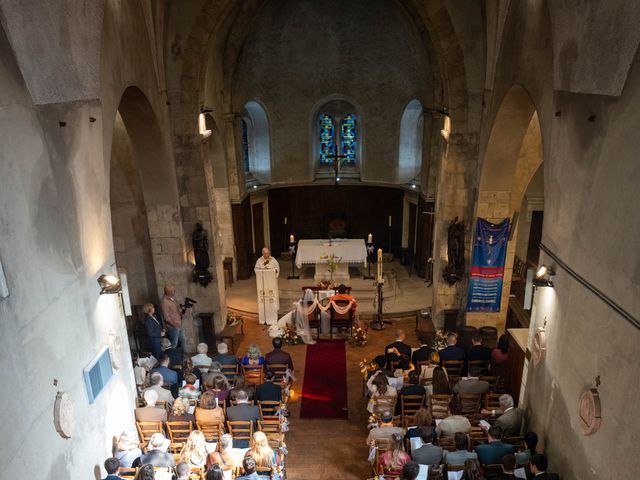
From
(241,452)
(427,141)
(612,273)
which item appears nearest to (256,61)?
(427,141)

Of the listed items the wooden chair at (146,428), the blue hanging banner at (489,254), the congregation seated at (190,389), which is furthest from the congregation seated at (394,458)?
the blue hanging banner at (489,254)

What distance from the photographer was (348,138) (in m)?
18.8

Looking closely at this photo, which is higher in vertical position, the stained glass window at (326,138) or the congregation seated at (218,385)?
the stained glass window at (326,138)

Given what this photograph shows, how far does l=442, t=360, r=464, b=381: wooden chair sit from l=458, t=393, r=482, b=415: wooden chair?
3.61 ft

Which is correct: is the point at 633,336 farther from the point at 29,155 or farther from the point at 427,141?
the point at 427,141

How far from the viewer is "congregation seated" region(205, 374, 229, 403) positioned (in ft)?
28.0

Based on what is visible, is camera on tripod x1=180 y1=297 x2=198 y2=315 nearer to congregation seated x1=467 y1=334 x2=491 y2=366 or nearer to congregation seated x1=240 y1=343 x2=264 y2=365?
congregation seated x1=240 y1=343 x2=264 y2=365

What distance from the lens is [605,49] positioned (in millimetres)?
4992

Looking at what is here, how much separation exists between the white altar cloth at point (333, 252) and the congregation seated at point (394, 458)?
8183 mm

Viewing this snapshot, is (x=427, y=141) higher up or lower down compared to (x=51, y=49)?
lower down

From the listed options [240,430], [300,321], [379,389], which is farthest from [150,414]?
[300,321]

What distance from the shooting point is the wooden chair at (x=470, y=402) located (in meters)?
8.44

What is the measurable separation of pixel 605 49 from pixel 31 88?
578 cm

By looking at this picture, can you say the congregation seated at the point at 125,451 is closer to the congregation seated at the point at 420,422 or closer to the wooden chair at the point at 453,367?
the congregation seated at the point at 420,422
